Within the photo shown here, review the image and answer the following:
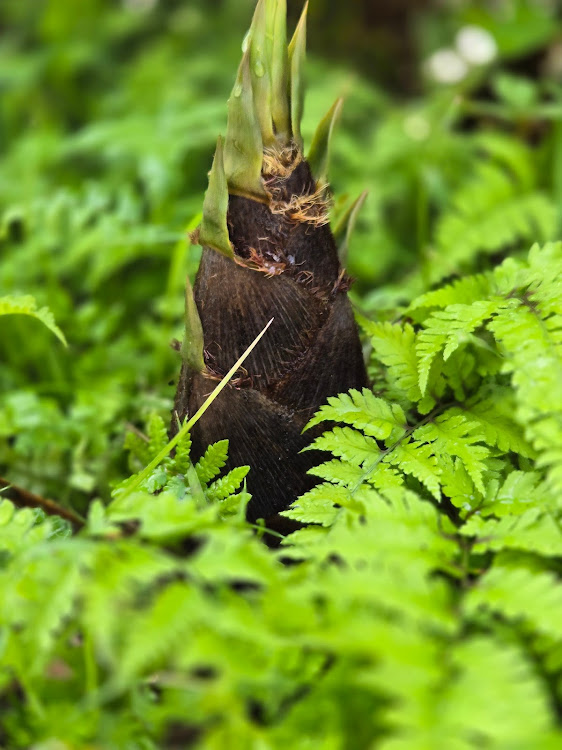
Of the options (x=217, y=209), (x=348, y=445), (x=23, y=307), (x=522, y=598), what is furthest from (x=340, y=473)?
(x=23, y=307)

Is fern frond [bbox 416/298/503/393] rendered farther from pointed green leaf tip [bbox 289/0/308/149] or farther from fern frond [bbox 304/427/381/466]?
pointed green leaf tip [bbox 289/0/308/149]

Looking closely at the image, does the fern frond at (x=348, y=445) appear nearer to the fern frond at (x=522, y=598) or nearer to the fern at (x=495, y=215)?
the fern frond at (x=522, y=598)

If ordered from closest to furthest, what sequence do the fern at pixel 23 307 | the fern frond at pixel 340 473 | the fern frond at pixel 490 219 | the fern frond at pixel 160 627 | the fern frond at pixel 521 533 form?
the fern frond at pixel 160 627, the fern frond at pixel 521 533, the fern frond at pixel 340 473, the fern at pixel 23 307, the fern frond at pixel 490 219

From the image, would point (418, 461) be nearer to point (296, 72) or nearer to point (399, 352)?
point (399, 352)

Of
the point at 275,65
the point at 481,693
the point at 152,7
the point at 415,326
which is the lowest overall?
the point at 481,693

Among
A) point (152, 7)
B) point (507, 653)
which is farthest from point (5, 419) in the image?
point (152, 7)

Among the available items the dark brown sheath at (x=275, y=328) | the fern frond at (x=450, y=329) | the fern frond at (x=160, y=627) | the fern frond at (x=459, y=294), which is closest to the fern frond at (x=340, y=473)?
the dark brown sheath at (x=275, y=328)

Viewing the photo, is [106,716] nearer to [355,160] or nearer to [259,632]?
[259,632]
